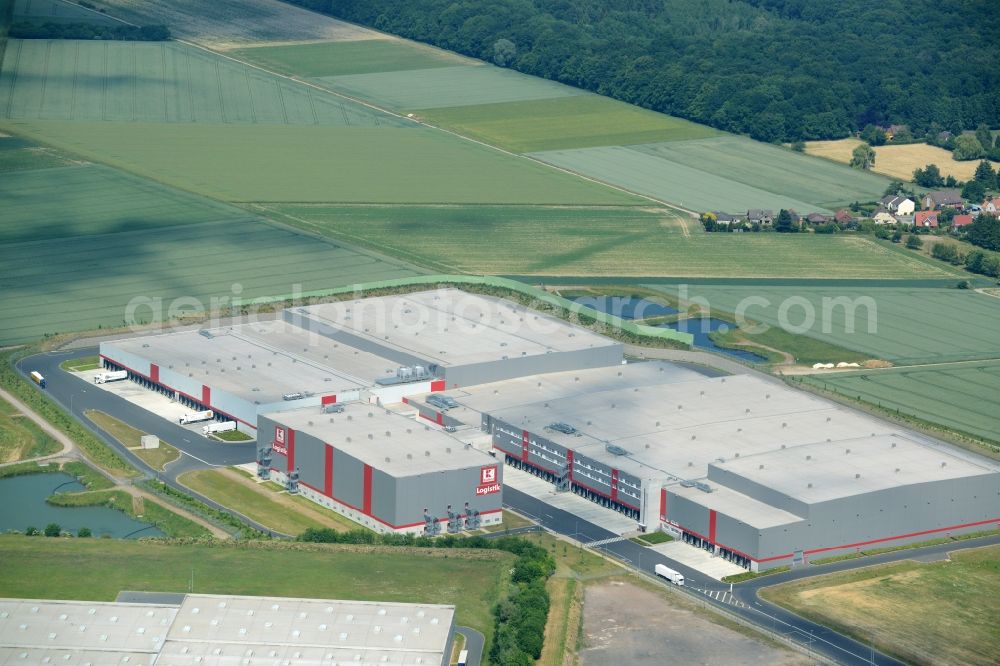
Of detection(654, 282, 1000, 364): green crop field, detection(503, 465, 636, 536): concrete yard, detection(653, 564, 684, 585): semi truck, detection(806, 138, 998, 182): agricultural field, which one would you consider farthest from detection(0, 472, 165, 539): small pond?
detection(806, 138, 998, 182): agricultural field

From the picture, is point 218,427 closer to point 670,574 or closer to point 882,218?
point 670,574

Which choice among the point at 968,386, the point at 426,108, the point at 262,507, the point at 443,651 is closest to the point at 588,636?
the point at 443,651

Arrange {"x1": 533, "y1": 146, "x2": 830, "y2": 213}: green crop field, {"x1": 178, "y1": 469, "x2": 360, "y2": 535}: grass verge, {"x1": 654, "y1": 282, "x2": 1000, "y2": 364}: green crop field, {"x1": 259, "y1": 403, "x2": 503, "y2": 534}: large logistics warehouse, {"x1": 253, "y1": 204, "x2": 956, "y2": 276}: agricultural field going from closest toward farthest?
{"x1": 259, "y1": 403, "x2": 503, "y2": 534}: large logistics warehouse
{"x1": 178, "y1": 469, "x2": 360, "y2": 535}: grass verge
{"x1": 654, "y1": 282, "x2": 1000, "y2": 364}: green crop field
{"x1": 253, "y1": 204, "x2": 956, "y2": 276}: agricultural field
{"x1": 533, "y1": 146, "x2": 830, "y2": 213}: green crop field

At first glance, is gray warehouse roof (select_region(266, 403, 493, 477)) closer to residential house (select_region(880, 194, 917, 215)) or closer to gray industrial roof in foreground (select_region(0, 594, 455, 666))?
gray industrial roof in foreground (select_region(0, 594, 455, 666))

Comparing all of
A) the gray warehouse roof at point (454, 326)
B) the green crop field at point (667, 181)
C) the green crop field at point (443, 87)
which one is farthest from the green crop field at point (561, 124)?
the gray warehouse roof at point (454, 326)

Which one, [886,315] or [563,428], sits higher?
[886,315]

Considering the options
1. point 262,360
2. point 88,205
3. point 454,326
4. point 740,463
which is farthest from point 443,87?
point 740,463
